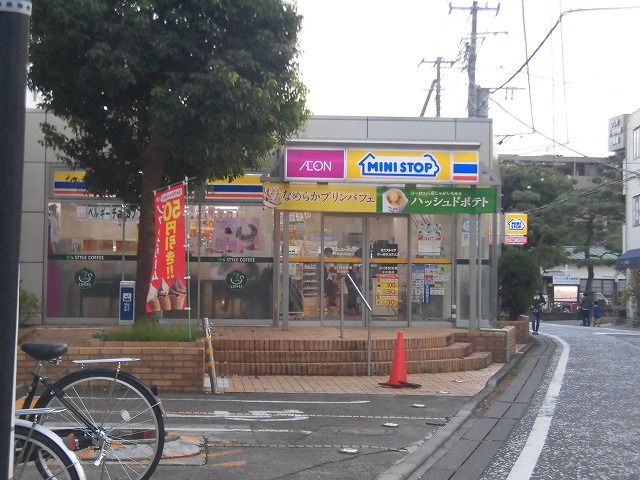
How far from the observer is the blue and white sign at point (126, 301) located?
56.1 ft

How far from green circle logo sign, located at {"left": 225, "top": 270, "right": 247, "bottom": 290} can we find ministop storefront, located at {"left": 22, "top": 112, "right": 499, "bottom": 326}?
0.8 inches

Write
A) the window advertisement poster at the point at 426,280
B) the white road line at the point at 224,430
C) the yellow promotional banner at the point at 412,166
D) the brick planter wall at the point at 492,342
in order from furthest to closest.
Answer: the window advertisement poster at the point at 426,280 < the yellow promotional banner at the point at 412,166 < the brick planter wall at the point at 492,342 < the white road line at the point at 224,430

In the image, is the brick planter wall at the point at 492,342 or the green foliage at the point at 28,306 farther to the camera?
the brick planter wall at the point at 492,342

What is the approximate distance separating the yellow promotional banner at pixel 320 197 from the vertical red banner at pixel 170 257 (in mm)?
4983

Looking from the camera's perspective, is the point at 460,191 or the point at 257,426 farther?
the point at 460,191

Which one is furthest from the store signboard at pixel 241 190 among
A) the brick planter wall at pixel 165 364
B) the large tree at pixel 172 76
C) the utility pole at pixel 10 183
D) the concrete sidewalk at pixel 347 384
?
the utility pole at pixel 10 183

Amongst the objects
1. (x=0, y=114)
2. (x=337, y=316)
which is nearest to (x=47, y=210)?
(x=337, y=316)

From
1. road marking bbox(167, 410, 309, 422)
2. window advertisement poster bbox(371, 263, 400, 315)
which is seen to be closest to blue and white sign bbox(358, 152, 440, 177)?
window advertisement poster bbox(371, 263, 400, 315)

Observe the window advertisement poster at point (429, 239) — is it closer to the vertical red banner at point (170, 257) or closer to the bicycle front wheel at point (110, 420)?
the vertical red banner at point (170, 257)

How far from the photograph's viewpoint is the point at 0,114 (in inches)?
141

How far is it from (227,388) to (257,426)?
2671 millimetres

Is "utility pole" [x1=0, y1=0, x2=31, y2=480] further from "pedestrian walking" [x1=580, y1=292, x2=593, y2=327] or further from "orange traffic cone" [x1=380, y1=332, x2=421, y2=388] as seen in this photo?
"pedestrian walking" [x1=580, y1=292, x2=593, y2=327]

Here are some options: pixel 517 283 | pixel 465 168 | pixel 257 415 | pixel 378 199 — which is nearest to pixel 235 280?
pixel 378 199

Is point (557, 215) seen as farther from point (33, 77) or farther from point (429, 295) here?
point (33, 77)
